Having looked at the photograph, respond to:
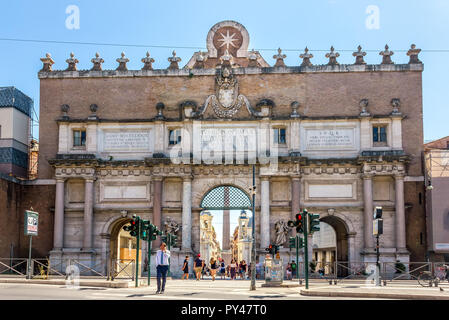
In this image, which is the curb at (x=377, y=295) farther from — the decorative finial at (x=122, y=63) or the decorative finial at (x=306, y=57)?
the decorative finial at (x=122, y=63)

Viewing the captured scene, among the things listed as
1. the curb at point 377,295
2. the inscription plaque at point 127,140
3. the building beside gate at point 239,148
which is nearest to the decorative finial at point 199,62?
the building beside gate at point 239,148

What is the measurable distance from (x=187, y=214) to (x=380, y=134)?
13.5 m

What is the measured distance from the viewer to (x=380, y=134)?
4253 cm

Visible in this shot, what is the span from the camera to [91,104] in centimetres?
4400

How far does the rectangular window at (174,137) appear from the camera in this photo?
141 ft

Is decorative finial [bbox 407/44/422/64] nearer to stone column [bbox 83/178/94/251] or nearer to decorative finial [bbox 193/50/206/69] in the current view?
decorative finial [bbox 193/50/206/69]

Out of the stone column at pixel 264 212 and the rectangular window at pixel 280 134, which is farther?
the rectangular window at pixel 280 134

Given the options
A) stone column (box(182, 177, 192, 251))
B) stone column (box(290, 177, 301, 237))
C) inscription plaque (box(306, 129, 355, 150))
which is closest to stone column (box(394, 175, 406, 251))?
inscription plaque (box(306, 129, 355, 150))

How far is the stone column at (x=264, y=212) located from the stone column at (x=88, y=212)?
11.0 m

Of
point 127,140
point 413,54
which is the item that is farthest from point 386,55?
point 127,140

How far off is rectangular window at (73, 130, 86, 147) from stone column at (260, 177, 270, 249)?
40.3ft
